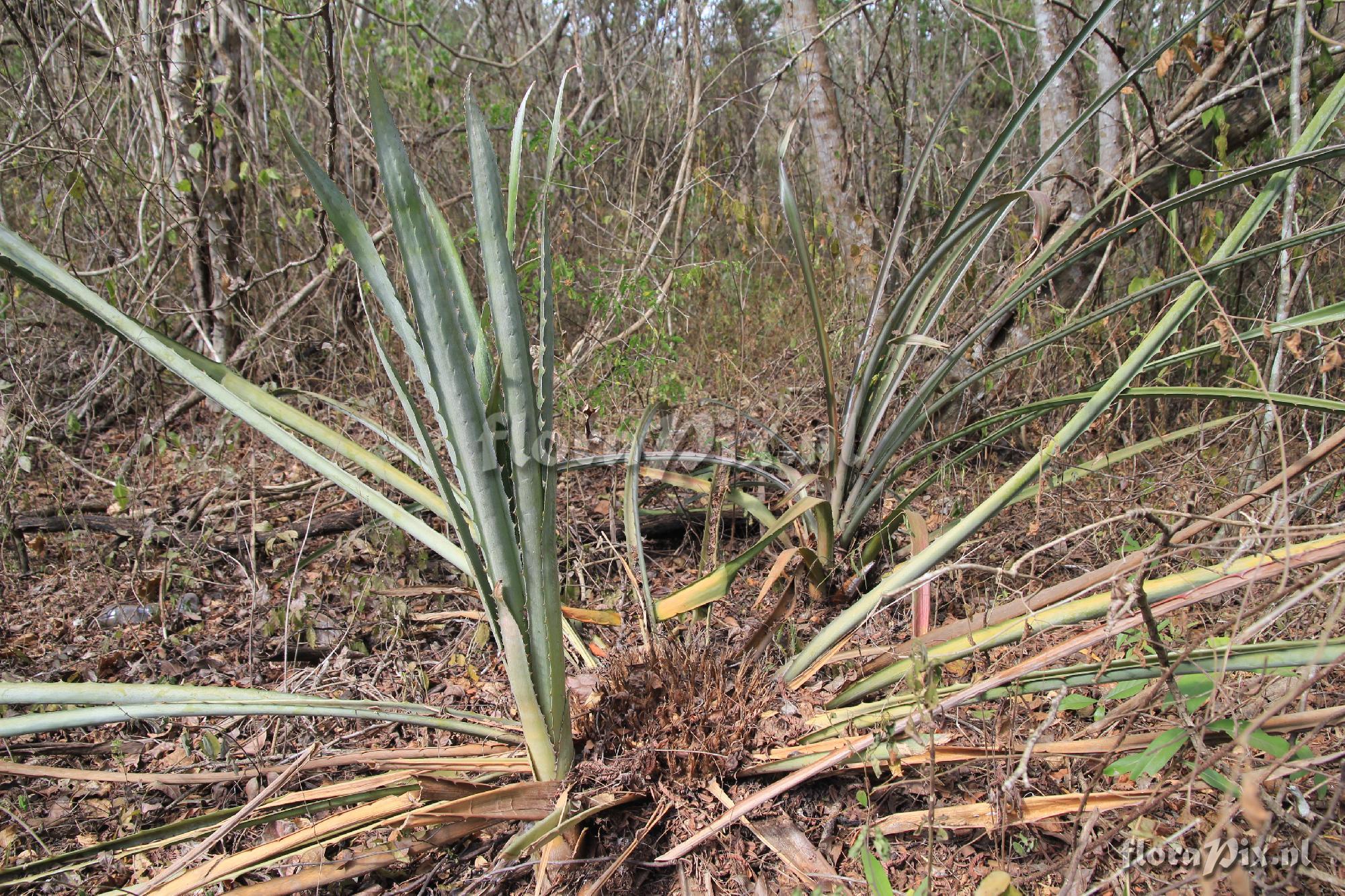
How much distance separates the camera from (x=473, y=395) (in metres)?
0.98

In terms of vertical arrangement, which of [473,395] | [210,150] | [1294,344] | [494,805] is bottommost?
[494,805]

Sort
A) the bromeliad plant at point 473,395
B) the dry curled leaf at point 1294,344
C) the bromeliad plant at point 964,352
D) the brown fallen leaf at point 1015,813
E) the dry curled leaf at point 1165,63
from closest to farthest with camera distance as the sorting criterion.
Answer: the bromeliad plant at point 473,395 → the brown fallen leaf at point 1015,813 → the bromeliad plant at point 964,352 → the dry curled leaf at point 1294,344 → the dry curled leaf at point 1165,63

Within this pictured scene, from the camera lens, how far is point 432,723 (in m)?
1.23

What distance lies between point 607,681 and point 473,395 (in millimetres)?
649

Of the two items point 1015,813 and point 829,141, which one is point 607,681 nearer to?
point 1015,813

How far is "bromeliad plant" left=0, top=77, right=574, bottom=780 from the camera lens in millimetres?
927

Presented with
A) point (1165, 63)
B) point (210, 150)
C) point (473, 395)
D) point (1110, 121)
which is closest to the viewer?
point (473, 395)

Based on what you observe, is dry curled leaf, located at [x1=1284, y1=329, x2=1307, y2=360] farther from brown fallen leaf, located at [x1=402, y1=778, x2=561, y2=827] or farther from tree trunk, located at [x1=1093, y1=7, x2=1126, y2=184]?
brown fallen leaf, located at [x1=402, y1=778, x2=561, y2=827]

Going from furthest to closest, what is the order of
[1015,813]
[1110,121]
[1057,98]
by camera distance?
[1057,98] < [1110,121] < [1015,813]

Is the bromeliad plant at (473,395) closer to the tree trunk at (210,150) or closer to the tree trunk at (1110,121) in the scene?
the tree trunk at (210,150)

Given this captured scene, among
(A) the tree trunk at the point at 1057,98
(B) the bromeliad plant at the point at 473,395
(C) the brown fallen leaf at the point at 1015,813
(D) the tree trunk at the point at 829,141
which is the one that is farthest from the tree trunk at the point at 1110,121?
(B) the bromeliad plant at the point at 473,395

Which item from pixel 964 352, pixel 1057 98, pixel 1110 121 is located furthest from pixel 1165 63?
pixel 964 352

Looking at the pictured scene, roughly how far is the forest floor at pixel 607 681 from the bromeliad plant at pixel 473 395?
9.0 inches

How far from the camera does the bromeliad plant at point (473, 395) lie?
93 centimetres
